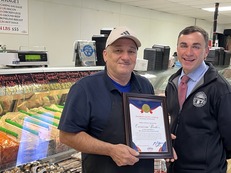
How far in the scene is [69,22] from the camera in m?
5.93

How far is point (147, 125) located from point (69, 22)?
5.00 metres

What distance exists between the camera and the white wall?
17.4ft

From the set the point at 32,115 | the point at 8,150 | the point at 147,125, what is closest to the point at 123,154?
the point at 147,125

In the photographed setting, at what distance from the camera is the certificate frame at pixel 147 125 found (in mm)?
1304

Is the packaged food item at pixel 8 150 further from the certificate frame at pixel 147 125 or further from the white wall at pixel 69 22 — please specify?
the white wall at pixel 69 22

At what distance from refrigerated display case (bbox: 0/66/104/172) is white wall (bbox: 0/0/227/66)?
10.5 ft

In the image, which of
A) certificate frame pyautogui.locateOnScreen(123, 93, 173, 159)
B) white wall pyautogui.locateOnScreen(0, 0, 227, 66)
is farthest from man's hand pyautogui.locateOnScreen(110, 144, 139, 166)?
white wall pyautogui.locateOnScreen(0, 0, 227, 66)

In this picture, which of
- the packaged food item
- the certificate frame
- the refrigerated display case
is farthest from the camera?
the refrigerated display case

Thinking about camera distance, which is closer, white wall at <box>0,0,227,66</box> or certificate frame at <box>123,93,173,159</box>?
certificate frame at <box>123,93,173,159</box>

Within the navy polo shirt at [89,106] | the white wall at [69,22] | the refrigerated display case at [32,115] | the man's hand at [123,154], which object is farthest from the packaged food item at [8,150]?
the white wall at [69,22]

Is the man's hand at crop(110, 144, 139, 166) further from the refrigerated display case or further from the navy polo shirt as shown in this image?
the refrigerated display case

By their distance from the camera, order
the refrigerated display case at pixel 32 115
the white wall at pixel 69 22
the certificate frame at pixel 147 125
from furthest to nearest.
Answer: the white wall at pixel 69 22, the refrigerated display case at pixel 32 115, the certificate frame at pixel 147 125

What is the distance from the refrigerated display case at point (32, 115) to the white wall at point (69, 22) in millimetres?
3186

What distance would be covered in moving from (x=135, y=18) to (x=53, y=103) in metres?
5.56
